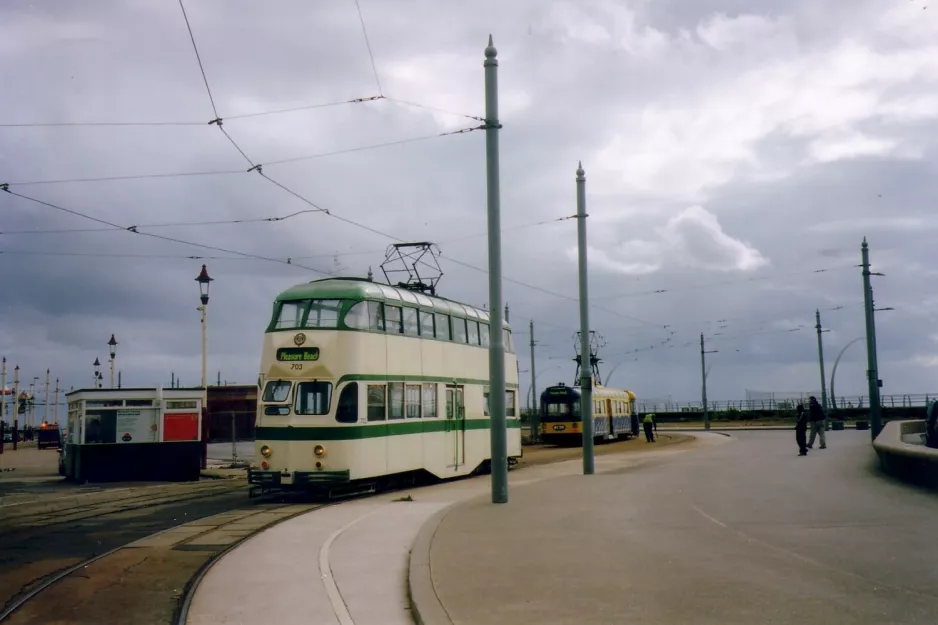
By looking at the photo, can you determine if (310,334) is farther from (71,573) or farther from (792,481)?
(792,481)

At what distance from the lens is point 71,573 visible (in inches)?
407

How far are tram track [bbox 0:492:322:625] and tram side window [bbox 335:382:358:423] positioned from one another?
→ 349 centimetres

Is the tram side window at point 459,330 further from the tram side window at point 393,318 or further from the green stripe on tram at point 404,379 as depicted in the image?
the tram side window at point 393,318

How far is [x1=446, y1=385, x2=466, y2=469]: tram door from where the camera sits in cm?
2250

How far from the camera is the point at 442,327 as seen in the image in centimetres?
2234

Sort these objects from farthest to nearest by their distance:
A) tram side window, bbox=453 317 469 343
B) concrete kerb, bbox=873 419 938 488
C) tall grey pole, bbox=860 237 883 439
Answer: tall grey pole, bbox=860 237 883 439 < tram side window, bbox=453 317 469 343 < concrete kerb, bbox=873 419 938 488

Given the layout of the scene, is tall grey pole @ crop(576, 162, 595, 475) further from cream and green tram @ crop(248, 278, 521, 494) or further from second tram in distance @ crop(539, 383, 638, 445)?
second tram in distance @ crop(539, 383, 638, 445)

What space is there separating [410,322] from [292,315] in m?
2.97

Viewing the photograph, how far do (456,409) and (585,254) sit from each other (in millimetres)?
4803

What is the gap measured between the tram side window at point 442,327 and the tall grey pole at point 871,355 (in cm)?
1665

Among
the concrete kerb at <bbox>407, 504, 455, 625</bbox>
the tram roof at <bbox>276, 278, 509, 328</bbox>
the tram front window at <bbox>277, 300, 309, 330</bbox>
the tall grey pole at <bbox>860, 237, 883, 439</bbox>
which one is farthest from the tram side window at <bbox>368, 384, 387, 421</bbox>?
the tall grey pole at <bbox>860, 237, 883, 439</bbox>

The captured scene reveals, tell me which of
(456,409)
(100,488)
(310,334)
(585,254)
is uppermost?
(585,254)

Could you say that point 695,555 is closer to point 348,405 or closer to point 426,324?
point 348,405

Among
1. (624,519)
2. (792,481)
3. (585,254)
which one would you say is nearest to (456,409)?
(585,254)
